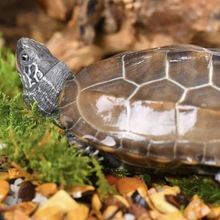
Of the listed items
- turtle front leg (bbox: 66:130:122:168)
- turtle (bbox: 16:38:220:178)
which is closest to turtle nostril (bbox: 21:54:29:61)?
turtle (bbox: 16:38:220:178)

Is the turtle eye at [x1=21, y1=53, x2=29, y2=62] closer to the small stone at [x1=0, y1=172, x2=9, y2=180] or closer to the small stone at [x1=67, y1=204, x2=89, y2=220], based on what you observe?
the small stone at [x1=0, y1=172, x2=9, y2=180]

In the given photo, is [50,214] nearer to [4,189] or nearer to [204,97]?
[4,189]

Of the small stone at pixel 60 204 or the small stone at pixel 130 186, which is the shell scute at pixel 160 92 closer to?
the small stone at pixel 130 186

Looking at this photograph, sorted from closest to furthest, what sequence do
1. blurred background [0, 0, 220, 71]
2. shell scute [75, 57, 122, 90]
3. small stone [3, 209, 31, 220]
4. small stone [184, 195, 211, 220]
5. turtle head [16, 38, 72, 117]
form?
small stone [3, 209, 31, 220]
small stone [184, 195, 211, 220]
shell scute [75, 57, 122, 90]
turtle head [16, 38, 72, 117]
blurred background [0, 0, 220, 71]

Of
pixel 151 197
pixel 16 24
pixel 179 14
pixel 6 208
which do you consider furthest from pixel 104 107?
pixel 16 24

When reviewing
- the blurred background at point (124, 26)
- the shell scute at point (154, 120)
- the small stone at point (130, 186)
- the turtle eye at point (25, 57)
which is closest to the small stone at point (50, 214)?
the small stone at point (130, 186)

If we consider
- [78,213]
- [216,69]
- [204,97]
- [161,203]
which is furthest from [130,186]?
[216,69]

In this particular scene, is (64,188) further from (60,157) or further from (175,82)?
(175,82)
